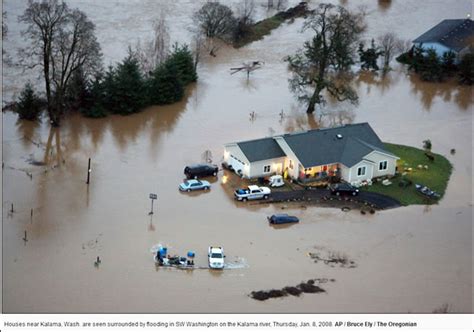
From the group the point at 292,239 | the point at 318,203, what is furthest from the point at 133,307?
the point at 318,203

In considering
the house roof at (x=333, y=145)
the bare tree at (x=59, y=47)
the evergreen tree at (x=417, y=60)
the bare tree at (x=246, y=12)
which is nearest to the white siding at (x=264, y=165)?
the house roof at (x=333, y=145)

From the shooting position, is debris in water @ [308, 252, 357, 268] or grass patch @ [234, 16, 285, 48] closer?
debris in water @ [308, 252, 357, 268]

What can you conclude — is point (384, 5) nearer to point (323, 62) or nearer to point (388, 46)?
point (388, 46)

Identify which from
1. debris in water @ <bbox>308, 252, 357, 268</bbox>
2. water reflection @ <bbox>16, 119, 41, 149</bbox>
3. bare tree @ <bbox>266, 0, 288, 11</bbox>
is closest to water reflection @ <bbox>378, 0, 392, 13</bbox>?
bare tree @ <bbox>266, 0, 288, 11</bbox>

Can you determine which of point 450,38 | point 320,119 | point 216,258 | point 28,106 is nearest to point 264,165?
point 216,258

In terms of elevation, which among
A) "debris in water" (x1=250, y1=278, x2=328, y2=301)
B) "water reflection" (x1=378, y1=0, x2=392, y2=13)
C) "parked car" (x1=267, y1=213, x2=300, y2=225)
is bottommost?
"debris in water" (x1=250, y1=278, x2=328, y2=301)

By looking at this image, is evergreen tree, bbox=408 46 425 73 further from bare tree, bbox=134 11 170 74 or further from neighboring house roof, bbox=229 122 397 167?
neighboring house roof, bbox=229 122 397 167

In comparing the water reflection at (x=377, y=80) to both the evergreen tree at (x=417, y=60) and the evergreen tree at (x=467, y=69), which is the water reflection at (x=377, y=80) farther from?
the evergreen tree at (x=467, y=69)
